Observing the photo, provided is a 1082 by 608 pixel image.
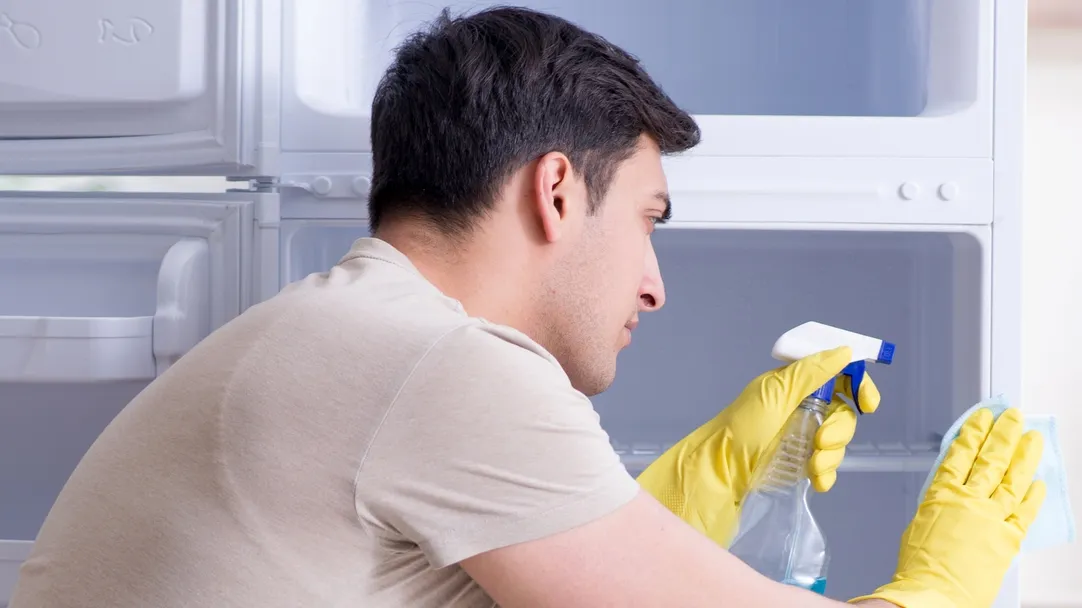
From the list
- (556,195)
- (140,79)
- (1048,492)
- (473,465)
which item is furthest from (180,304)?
(1048,492)

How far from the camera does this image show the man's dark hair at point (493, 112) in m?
0.87

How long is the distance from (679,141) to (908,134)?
0.95 feet

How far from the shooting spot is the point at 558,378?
699 mm

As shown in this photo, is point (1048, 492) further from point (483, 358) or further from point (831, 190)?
point (483, 358)

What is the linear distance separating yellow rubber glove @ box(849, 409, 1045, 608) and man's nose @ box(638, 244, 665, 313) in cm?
35

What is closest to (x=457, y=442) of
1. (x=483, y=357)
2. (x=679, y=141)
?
(x=483, y=357)

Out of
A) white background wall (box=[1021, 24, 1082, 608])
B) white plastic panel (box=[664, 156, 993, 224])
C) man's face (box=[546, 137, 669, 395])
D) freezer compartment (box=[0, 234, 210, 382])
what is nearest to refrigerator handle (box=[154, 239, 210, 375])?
freezer compartment (box=[0, 234, 210, 382])

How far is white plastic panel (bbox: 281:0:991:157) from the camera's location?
3.58 feet

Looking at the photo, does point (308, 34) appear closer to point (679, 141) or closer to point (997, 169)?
point (679, 141)

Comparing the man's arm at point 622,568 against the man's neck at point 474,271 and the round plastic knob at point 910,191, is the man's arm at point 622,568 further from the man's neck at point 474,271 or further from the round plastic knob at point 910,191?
the round plastic knob at point 910,191

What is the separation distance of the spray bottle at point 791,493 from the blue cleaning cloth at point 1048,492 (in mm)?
105

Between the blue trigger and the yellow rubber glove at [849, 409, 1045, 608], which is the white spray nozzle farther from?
the yellow rubber glove at [849, 409, 1045, 608]

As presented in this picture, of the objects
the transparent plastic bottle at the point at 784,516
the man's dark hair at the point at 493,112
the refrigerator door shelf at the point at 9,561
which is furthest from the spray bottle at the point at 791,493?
the refrigerator door shelf at the point at 9,561

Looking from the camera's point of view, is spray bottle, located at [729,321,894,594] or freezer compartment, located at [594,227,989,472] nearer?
spray bottle, located at [729,321,894,594]
